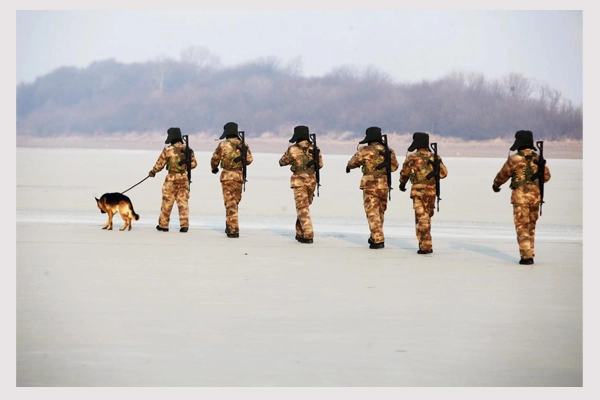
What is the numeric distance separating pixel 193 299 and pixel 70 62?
392 feet

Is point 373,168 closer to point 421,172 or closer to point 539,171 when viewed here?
point 421,172

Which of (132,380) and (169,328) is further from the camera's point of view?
(169,328)

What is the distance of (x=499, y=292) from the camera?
1295 cm

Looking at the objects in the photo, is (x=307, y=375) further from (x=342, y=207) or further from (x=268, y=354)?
(x=342, y=207)

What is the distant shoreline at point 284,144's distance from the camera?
88269 millimetres

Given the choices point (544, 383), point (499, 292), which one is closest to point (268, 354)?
point (544, 383)

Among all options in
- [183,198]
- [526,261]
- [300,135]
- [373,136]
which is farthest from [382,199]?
[183,198]

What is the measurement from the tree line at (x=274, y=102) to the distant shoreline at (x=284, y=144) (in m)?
1.61

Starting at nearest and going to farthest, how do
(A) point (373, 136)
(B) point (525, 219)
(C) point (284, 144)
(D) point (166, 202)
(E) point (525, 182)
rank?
(B) point (525, 219), (E) point (525, 182), (A) point (373, 136), (D) point (166, 202), (C) point (284, 144)

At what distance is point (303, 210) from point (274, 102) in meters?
95.8

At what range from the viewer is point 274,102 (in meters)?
113

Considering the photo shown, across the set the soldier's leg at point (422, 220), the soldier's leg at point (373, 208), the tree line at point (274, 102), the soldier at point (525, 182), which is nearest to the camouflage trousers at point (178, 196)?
the soldier's leg at point (373, 208)

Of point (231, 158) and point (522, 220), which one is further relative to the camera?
point (231, 158)

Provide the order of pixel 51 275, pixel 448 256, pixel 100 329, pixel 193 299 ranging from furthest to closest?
1. pixel 448 256
2. pixel 51 275
3. pixel 193 299
4. pixel 100 329
